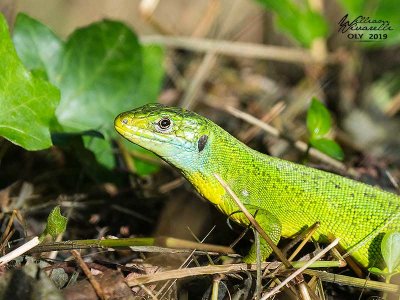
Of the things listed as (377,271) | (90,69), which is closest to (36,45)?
(90,69)

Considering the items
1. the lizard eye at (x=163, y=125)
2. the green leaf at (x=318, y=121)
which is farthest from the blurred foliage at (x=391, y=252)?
the lizard eye at (x=163, y=125)

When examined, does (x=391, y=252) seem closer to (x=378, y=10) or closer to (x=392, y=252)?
(x=392, y=252)

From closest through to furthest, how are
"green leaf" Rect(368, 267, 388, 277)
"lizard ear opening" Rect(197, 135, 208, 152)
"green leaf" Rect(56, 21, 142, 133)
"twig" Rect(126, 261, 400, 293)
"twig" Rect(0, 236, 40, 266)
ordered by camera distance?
"twig" Rect(0, 236, 40, 266) → "twig" Rect(126, 261, 400, 293) → "green leaf" Rect(368, 267, 388, 277) → "lizard ear opening" Rect(197, 135, 208, 152) → "green leaf" Rect(56, 21, 142, 133)

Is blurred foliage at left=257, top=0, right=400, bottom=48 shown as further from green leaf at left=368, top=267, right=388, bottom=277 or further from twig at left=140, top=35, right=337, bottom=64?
green leaf at left=368, top=267, right=388, bottom=277

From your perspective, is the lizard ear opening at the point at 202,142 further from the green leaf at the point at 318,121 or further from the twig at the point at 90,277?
the twig at the point at 90,277

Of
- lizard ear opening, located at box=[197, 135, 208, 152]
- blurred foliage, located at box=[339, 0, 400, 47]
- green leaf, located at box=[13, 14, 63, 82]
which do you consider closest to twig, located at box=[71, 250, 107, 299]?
lizard ear opening, located at box=[197, 135, 208, 152]
